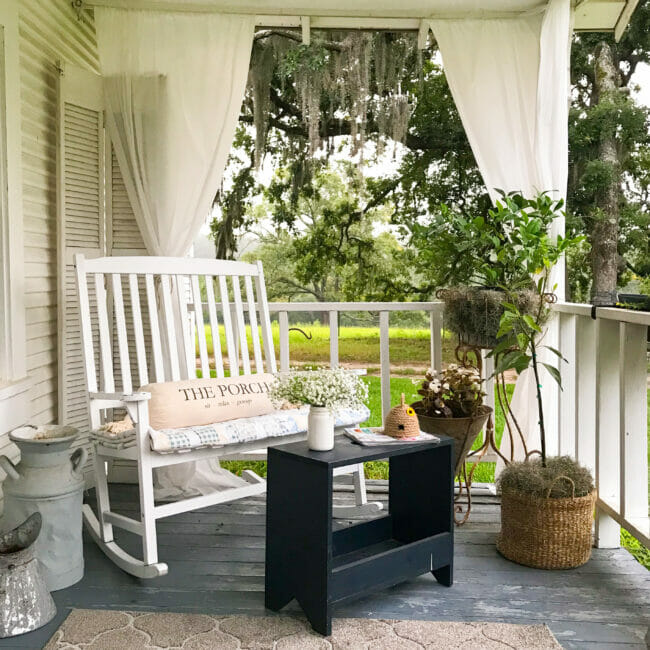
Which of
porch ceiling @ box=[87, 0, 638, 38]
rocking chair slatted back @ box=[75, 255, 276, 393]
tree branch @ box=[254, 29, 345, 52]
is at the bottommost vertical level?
rocking chair slatted back @ box=[75, 255, 276, 393]

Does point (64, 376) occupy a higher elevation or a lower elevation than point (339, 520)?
higher

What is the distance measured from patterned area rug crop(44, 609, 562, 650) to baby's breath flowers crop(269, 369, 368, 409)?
0.67 meters

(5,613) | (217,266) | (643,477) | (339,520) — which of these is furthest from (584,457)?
(5,613)

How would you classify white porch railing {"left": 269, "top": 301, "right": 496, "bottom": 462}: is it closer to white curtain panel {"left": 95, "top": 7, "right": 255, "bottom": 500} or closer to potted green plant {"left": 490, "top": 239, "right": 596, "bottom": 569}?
white curtain panel {"left": 95, "top": 7, "right": 255, "bottom": 500}

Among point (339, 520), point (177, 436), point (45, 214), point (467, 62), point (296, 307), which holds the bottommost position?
point (339, 520)

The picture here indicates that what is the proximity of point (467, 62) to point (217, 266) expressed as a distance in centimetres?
165

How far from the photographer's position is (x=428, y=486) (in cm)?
246

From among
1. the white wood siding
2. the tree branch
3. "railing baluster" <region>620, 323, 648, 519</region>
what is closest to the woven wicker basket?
"railing baluster" <region>620, 323, 648, 519</region>

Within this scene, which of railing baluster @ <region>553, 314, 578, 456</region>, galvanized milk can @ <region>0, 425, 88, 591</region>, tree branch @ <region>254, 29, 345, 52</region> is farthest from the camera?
tree branch @ <region>254, 29, 345, 52</region>

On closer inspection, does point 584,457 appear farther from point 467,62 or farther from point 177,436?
point 467,62

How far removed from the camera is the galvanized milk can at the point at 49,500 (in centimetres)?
237

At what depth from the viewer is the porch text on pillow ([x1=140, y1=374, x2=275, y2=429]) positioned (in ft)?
8.60

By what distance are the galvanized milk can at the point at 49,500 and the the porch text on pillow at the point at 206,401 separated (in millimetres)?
342

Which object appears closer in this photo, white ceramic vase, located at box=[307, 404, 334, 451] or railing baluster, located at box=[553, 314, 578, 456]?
white ceramic vase, located at box=[307, 404, 334, 451]
